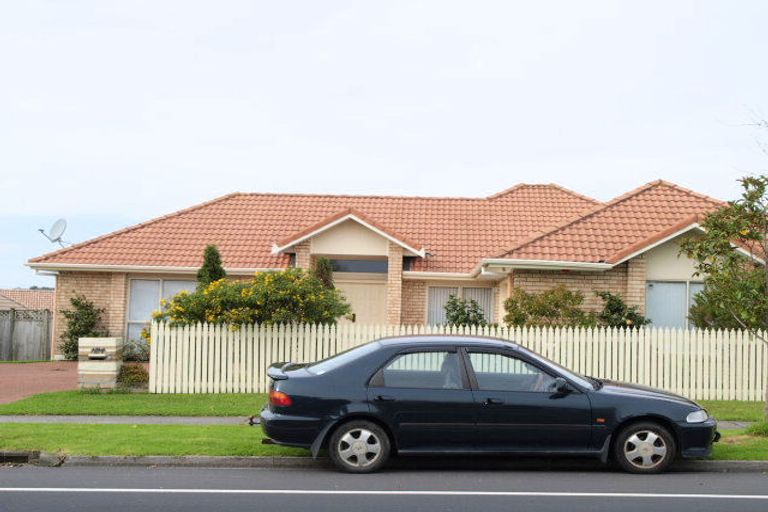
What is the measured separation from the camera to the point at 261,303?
16.9 m

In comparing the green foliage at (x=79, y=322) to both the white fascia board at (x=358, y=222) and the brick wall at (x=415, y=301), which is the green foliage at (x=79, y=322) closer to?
the white fascia board at (x=358, y=222)

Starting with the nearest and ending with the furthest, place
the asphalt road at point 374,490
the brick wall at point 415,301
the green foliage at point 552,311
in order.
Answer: the asphalt road at point 374,490 → the green foliage at point 552,311 → the brick wall at point 415,301

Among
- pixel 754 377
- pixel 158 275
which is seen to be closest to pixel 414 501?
pixel 754 377

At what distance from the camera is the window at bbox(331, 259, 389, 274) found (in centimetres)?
2442

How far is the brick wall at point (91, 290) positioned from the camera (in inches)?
965

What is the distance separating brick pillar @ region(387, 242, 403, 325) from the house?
0.03 m

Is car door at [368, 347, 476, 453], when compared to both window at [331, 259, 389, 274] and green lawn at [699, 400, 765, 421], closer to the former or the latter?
green lawn at [699, 400, 765, 421]

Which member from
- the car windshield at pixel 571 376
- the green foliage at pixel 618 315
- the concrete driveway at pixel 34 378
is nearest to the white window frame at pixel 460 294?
the green foliage at pixel 618 315

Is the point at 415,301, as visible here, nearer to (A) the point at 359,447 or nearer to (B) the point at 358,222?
(B) the point at 358,222

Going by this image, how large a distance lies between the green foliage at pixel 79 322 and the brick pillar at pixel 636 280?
43.2 feet

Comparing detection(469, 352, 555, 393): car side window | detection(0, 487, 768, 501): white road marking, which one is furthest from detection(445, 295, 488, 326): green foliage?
detection(0, 487, 768, 501): white road marking

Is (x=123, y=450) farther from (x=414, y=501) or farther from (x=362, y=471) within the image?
(x=414, y=501)

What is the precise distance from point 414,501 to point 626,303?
38.2ft

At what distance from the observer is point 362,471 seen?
32.4 ft
